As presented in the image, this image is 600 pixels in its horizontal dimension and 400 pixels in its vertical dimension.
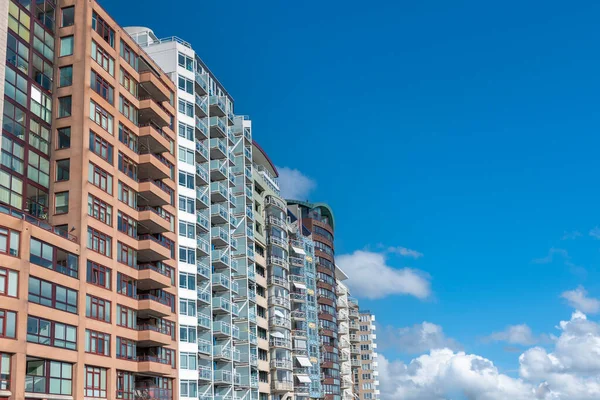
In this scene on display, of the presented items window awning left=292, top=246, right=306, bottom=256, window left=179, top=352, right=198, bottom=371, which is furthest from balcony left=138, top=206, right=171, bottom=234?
window awning left=292, top=246, right=306, bottom=256

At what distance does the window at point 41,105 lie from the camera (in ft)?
206

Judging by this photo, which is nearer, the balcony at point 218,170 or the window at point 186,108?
the window at point 186,108

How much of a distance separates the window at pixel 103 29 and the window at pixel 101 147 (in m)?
9.84

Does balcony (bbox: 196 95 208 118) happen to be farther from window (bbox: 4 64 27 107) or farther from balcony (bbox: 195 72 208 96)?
window (bbox: 4 64 27 107)

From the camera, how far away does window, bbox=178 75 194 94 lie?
85.0 meters

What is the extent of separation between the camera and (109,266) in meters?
64.4

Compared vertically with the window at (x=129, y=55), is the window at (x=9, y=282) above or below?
below

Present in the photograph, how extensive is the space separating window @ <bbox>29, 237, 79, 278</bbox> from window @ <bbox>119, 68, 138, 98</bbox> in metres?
19.3

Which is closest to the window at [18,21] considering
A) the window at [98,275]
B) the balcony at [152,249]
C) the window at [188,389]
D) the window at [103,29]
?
the window at [103,29]

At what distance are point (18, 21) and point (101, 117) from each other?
10.2m

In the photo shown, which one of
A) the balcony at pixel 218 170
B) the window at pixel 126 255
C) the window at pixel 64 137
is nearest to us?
the window at pixel 64 137

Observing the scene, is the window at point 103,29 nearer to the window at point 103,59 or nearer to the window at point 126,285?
the window at point 103,59

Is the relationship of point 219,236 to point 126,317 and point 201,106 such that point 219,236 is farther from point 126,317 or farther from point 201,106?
point 126,317

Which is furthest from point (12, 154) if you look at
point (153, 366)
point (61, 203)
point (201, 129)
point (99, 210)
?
point (201, 129)
